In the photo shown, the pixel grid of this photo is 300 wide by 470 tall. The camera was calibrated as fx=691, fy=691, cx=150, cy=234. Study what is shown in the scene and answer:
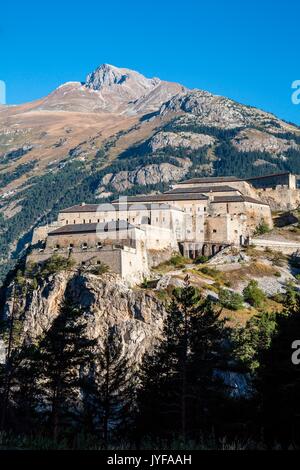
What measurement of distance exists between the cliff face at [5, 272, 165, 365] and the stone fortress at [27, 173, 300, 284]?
3.01 meters

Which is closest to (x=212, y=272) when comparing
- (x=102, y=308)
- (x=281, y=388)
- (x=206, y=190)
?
(x=102, y=308)

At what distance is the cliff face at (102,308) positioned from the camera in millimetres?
72188

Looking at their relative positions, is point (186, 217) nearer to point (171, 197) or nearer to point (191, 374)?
point (171, 197)

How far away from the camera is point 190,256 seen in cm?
9188

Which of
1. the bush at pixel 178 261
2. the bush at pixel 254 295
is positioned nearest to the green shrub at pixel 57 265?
the bush at pixel 178 261

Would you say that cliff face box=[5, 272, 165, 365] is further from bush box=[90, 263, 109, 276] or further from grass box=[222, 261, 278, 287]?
grass box=[222, 261, 278, 287]

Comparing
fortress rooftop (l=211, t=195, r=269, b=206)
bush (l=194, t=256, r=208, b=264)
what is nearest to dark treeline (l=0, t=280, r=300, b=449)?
→ bush (l=194, t=256, r=208, b=264)

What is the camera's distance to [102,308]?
74.6m

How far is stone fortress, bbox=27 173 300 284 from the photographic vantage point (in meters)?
79.7

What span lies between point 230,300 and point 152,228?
1604cm

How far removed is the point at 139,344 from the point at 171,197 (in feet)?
115

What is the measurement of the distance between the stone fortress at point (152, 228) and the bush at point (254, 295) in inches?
442
